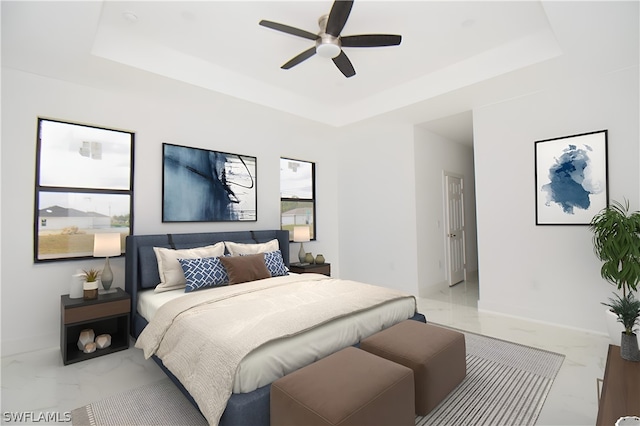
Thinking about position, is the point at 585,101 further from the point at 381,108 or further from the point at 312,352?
the point at 312,352

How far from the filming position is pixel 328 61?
3.54m

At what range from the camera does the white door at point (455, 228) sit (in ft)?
18.4

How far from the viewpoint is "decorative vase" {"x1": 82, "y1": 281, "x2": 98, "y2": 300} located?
9.32 feet

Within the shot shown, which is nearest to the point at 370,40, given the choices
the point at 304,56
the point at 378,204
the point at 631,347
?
the point at 304,56

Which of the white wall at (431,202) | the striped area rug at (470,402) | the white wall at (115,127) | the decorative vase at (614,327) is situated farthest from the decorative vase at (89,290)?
the decorative vase at (614,327)

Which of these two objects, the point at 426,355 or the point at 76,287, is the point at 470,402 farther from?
the point at 76,287

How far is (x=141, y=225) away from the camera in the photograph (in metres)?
3.59

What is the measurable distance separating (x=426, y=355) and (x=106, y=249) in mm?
2941

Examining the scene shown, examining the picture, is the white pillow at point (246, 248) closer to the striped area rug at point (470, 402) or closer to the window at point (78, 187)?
the window at point (78, 187)

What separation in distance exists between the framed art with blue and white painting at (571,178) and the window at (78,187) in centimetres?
469

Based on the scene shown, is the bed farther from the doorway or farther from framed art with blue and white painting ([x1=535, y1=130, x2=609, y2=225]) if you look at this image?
the doorway

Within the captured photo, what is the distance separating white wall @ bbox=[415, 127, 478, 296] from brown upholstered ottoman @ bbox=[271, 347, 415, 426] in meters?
3.32

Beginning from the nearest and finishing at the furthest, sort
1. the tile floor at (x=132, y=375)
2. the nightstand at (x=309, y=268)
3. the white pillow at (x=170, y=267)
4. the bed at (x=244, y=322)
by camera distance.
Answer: the bed at (x=244, y=322)
the tile floor at (x=132, y=375)
the white pillow at (x=170, y=267)
the nightstand at (x=309, y=268)

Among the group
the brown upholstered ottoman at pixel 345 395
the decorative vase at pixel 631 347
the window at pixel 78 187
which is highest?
the window at pixel 78 187
